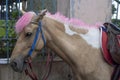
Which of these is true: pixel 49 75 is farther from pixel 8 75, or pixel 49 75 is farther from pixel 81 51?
pixel 81 51

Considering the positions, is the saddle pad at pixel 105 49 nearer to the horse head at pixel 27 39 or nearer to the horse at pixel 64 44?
the horse at pixel 64 44

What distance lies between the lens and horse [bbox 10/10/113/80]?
12.8 ft

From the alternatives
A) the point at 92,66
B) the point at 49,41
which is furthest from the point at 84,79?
the point at 49,41

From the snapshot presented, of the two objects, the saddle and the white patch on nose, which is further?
the white patch on nose

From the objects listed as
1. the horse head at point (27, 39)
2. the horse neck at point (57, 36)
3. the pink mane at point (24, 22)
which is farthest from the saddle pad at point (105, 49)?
the pink mane at point (24, 22)

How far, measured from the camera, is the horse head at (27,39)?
388 centimetres

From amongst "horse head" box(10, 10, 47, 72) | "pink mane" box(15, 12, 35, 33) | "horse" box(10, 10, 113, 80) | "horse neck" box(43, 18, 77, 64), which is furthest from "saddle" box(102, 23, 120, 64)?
"pink mane" box(15, 12, 35, 33)

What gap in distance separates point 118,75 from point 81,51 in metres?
0.53

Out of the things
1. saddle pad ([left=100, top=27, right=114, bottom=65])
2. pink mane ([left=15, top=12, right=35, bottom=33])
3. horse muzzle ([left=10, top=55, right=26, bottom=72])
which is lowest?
horse muzzle ([left=10, top=55, right=26, bottom=72])

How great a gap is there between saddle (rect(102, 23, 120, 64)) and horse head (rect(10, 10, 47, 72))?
78cm

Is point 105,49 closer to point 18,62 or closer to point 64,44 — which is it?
point 64,44

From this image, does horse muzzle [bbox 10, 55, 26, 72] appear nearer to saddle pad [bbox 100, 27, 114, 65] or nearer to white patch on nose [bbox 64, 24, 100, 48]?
white patch on nose [bbox 64, 24, 100, 48]

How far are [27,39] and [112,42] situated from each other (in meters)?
1.02

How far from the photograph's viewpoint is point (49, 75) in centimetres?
544
